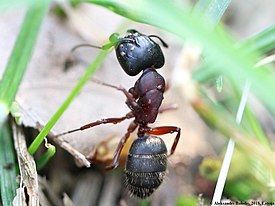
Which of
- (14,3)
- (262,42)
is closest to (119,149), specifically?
(262,42)

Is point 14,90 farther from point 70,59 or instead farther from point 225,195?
point 225,195

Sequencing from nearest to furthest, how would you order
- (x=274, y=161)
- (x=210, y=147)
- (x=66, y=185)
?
(x=274, y=161) < (x=66, y=185) < (x=210, y=147)

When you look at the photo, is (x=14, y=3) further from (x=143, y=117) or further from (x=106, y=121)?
(x=143, y=117)

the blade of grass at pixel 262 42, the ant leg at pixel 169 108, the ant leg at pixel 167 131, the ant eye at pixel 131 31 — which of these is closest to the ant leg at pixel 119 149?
the ant leg at pixel 167 131

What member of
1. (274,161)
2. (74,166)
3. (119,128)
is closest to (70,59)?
(119,128)

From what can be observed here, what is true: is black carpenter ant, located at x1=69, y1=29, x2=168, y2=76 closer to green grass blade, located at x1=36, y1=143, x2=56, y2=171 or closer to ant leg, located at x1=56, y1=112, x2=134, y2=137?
ant leg, located at x1=56, y1=112, x2=134, y2=137

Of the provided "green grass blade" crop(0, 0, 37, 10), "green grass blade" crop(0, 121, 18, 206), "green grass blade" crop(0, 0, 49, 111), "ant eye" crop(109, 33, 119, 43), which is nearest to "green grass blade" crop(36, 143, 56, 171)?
"green grass blade" crop(0, 121, 18, 206)

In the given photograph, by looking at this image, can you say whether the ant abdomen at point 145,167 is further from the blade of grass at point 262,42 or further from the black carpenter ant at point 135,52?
the blade of grass at point 262,42
